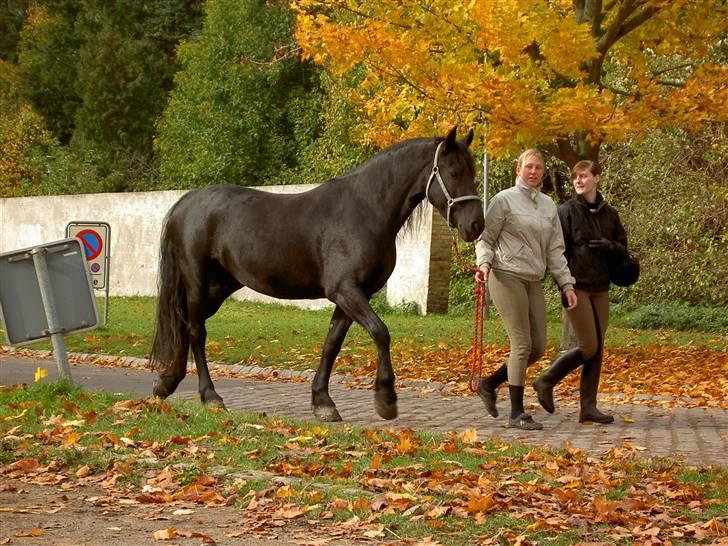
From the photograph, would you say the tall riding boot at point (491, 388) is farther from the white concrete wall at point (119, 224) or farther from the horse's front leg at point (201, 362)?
the white concrete wall at point (119, 224)

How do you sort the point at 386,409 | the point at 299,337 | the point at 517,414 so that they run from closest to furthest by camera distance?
the point at 386,409 < the point at 517,414 < the point at 299,337

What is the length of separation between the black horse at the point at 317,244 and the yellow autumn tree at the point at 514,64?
437cm

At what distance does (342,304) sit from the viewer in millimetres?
9695

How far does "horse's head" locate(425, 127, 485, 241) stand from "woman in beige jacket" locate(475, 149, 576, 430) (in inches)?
11.6

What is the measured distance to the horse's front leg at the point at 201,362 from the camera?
1089 centimetres

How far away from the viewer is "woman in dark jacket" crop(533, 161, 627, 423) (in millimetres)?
9984

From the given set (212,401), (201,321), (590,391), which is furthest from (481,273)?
(201,321)

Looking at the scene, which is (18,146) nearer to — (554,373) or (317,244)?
(317,244)

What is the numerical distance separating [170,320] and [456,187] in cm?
315

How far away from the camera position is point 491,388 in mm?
10164

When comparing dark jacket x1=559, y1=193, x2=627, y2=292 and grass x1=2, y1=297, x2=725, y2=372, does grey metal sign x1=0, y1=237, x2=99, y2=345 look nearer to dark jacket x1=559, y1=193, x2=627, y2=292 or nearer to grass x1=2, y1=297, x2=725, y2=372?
dark jacket x1=559, y1=193, x2=627, y2=292

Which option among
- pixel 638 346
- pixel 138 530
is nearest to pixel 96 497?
pixel 138 530

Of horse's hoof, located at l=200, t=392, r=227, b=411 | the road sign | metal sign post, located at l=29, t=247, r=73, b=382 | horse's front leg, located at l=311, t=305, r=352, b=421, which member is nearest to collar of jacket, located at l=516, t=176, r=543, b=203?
horse's front leg, located at l=311, t=305, r=352, b=421

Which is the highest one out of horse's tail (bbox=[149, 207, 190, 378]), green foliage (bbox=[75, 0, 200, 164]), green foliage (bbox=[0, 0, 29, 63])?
green foliage (bbox=[0, 0, 29, 63])
